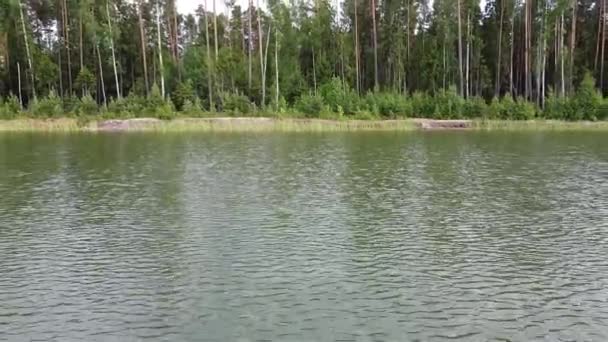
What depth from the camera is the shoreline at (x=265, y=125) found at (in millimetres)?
45000

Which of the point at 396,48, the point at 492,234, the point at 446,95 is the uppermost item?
the point at 396,48

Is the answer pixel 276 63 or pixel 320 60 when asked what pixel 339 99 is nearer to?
pixel 276 63

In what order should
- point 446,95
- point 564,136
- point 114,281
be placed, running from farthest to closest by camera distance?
point 446,95, point 564,136, point 114,281

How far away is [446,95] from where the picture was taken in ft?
164

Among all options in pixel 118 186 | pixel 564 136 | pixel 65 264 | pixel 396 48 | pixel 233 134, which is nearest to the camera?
pixel 65 264

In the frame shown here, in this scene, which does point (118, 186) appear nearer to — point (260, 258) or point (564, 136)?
point (260, 258)

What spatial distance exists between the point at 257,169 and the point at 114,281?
1317 cm

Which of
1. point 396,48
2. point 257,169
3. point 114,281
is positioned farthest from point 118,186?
point 396,48

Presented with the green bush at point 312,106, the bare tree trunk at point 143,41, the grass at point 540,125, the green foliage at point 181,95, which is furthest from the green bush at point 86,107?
the grass at point 540,125

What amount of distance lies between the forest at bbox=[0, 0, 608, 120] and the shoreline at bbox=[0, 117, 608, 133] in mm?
2236

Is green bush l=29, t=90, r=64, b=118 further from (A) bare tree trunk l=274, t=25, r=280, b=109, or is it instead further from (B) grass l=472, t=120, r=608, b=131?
(B) grass l=472, t=120, r=608, b=131

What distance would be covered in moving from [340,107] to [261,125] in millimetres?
7650

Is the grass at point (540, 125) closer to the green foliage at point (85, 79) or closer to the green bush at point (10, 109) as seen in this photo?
the green foliage at point (85, 79)

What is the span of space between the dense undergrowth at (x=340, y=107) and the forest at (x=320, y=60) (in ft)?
0.36
